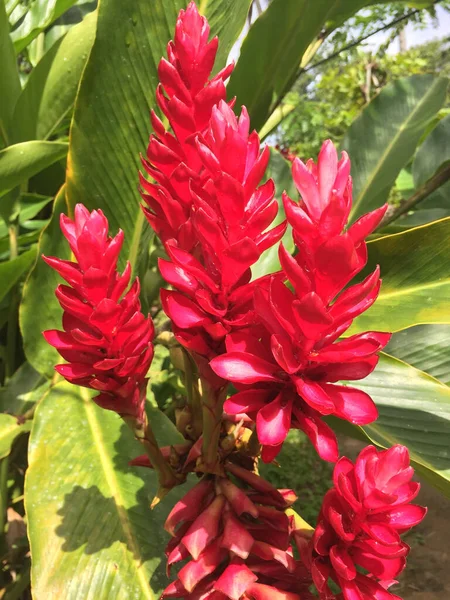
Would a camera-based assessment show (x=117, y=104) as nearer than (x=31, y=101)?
Yes

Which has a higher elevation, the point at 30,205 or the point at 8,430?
the point at 30,205

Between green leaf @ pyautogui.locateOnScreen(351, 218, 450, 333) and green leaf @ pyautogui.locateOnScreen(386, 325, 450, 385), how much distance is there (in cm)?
20

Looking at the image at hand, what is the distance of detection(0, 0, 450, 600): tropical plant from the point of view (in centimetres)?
47

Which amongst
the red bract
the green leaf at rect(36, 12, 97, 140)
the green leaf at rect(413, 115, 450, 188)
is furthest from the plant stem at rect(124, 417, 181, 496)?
the green leaf at rect(413, 115, 450, 188)

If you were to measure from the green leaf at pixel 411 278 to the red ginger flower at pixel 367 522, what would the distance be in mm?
410

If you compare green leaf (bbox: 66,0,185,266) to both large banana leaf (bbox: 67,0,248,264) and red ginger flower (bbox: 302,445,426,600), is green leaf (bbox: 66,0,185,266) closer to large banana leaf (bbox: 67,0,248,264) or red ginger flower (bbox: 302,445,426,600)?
large banana leaf (bbox: 67,0,248,264)

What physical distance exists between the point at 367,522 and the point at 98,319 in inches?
13.0

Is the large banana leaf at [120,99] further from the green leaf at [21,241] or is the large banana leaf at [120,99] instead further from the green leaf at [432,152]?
the green leaf at [432,152]

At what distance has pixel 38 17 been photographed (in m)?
1.50

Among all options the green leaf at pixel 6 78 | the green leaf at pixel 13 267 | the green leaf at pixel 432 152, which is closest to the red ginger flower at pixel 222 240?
the green leaf at pixel 13 267

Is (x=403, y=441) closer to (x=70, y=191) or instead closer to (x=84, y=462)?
(x=84, y=462)

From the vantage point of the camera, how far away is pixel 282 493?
0.68 meters

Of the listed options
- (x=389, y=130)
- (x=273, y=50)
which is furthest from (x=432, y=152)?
(x=273, y=50)

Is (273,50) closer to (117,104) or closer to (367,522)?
(117,104)
